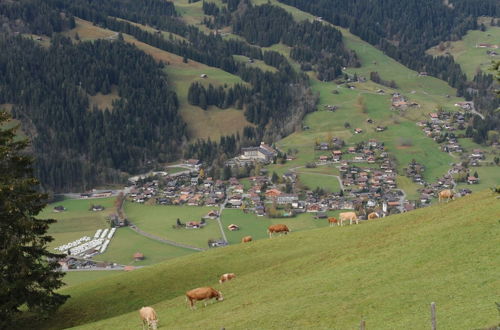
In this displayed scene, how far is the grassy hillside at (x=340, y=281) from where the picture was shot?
38.5 metres

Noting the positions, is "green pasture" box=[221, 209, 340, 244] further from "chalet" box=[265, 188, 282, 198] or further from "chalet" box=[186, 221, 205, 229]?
"chalet" box=[265, 188, 282, 198]

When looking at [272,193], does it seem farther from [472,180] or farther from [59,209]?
[59,209]

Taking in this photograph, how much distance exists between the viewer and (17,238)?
52.5m

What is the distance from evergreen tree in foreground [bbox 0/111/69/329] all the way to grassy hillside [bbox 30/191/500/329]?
4694 millimetres

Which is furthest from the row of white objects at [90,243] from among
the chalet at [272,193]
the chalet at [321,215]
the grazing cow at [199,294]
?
the grazing cow at [199,294]

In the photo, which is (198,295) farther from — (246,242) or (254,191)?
(254,191)

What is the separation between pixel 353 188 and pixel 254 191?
26986 mm

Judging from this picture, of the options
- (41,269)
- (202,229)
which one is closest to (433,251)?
(41,269)

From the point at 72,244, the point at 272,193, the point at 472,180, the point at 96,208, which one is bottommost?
the point at 96,208

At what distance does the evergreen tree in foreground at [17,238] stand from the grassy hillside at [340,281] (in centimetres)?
469

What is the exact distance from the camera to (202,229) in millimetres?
165750

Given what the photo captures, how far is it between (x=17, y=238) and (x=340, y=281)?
23.8 m

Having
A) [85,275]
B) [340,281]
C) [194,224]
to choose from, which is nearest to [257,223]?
[194,224]

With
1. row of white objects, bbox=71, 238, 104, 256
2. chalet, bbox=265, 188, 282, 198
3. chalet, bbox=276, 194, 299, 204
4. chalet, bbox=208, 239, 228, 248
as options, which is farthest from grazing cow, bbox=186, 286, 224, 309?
chalet, bbox=265, 188, 282, 198
